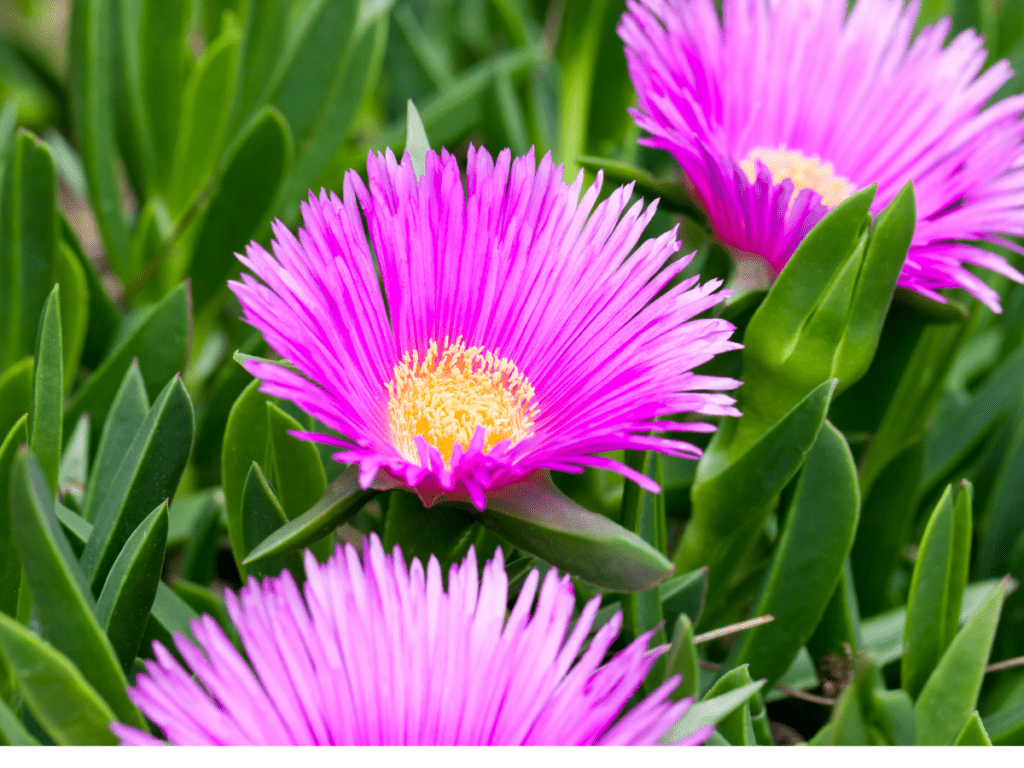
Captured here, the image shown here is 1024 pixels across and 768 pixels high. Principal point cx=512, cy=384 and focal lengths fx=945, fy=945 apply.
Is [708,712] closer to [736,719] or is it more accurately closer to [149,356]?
[736,719]

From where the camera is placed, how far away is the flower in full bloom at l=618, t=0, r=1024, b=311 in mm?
570

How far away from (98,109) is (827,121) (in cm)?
65

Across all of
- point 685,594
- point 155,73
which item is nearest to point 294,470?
point 685,594

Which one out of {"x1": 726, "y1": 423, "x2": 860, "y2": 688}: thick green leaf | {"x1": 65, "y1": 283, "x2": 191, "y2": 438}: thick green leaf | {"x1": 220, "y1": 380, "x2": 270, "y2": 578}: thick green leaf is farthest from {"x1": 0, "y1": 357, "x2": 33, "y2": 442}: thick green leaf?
{"x1": 726, "y1": 423, "x2": 860, "y2": 688}: thick green leaf

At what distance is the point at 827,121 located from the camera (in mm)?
713

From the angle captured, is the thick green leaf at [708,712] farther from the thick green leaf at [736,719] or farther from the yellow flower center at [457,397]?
the yellow flower center at [457,397]

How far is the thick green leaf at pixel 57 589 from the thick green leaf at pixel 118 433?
0.20 meters

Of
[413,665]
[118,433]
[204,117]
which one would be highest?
[204,117]

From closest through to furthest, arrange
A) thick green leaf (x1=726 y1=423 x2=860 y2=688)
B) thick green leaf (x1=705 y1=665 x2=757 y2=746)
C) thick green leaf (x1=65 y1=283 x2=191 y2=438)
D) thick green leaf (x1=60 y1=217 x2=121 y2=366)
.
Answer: thick green leaf (x1=705 y1=665 x2=757 y2=746), thick green leaf (x1=726 y1=423 x2=860 y2=688), thick green leaf (x1=65 y1=283 x2=191 y2=438), thick green leaf (x1=60 y1=217 x2=121 y2=366)

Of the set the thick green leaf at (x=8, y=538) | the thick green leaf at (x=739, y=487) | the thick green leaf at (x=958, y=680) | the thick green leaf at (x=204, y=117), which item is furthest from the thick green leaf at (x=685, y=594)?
the thick green leaf at (x=204, y=117)

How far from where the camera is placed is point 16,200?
0.68m

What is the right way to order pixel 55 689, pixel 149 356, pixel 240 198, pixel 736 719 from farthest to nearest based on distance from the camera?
pixel 240 198 < pixel 149 356 < pixel 736 719 < pixel 55 689

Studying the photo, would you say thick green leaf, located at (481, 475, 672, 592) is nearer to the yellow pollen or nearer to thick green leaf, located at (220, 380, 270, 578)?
thick green leaf, located at (220, 380, 270, 578)

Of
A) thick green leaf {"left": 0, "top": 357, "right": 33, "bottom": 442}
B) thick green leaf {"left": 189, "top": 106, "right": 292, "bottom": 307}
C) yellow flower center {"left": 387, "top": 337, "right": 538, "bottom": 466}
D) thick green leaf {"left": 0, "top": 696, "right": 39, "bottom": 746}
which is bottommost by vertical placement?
thick green leaf {"left": 0, "top": 696, "right": 39, "bottom": 746}
